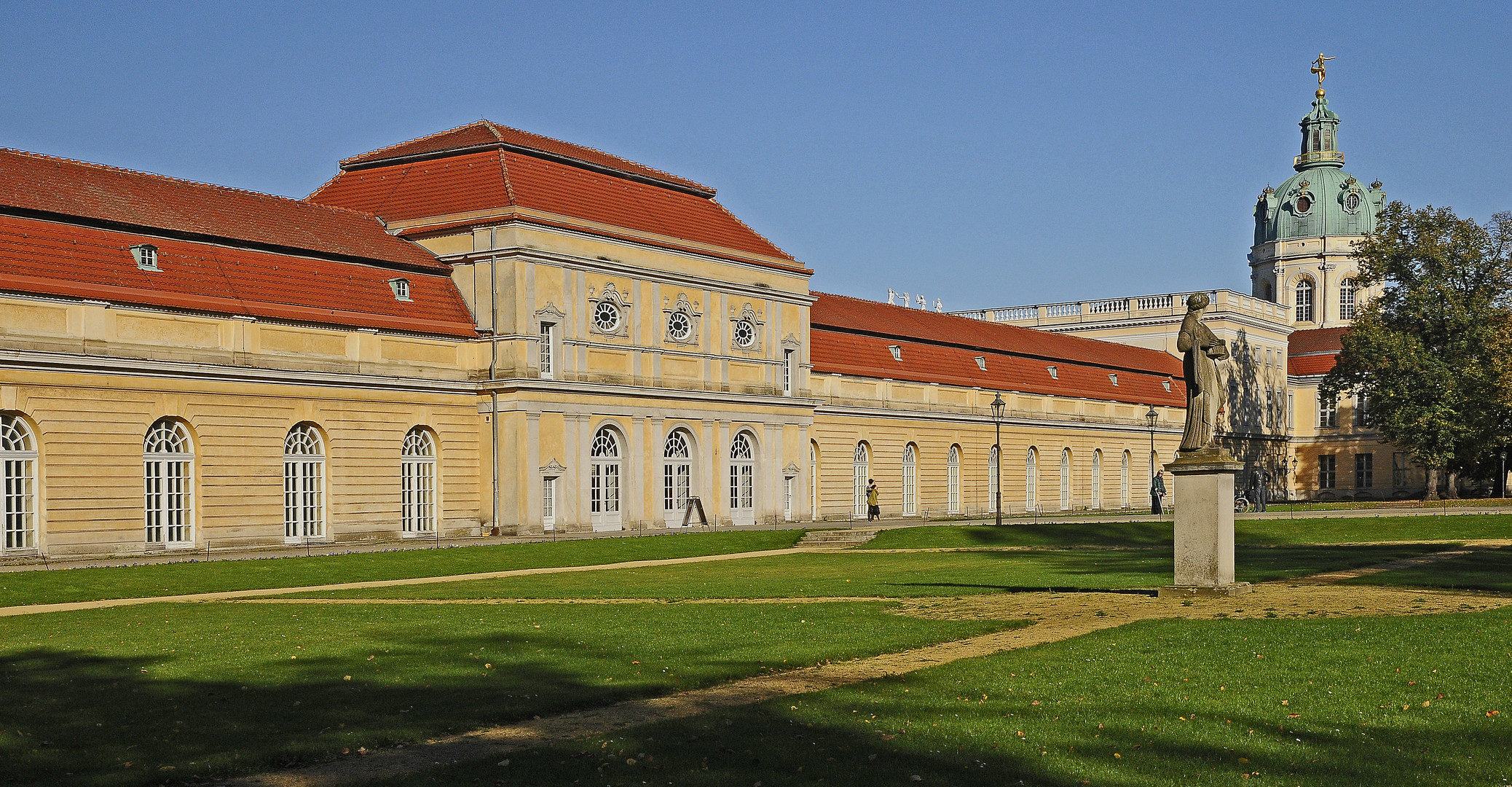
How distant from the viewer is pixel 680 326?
51.1 meters

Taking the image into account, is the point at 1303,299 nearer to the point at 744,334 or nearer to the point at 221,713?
the point at 744,334

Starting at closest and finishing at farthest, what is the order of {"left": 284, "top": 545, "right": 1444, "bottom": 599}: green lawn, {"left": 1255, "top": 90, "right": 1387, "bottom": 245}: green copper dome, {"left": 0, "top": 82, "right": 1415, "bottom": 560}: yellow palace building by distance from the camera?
1. {"left": 284, "top": 545, "right": 1444, "bottom": 599}: green lawn
2. {"left": 0, "top": 82, "right": 1415, "bottom": 560}: yellow palace building
3. {"left": 1255, "top": 90, "right": 1387, "bottom": 245}: green copper dome

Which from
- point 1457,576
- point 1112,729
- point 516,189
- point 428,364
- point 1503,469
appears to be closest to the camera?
point 1112,729

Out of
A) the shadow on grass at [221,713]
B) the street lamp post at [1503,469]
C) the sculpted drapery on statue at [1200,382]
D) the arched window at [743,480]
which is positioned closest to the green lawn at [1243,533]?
the arched window at [743,480]

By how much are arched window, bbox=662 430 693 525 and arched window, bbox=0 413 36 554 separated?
20452 mm

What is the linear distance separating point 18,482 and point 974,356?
4425 centimetres

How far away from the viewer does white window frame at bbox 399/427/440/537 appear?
145 feet

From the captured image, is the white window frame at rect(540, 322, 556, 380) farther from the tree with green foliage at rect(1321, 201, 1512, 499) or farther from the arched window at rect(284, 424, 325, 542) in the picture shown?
the tree with green foliage at rect(1321, 201, 1512, 499)

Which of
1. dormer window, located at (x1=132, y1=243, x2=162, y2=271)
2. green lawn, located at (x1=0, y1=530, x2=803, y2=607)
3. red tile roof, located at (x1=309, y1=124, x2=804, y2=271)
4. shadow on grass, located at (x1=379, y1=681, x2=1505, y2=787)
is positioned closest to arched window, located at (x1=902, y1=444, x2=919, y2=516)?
red tile roof, located at (x1=309, y1=124, x2=804, y2=271)

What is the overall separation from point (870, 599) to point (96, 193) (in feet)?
83.9

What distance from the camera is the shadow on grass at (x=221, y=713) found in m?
10.8

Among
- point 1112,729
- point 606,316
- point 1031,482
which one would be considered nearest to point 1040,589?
point 1112,729

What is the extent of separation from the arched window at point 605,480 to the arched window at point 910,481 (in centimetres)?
1787

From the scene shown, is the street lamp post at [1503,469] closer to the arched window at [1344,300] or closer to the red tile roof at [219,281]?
the arched window at [1344,300]
